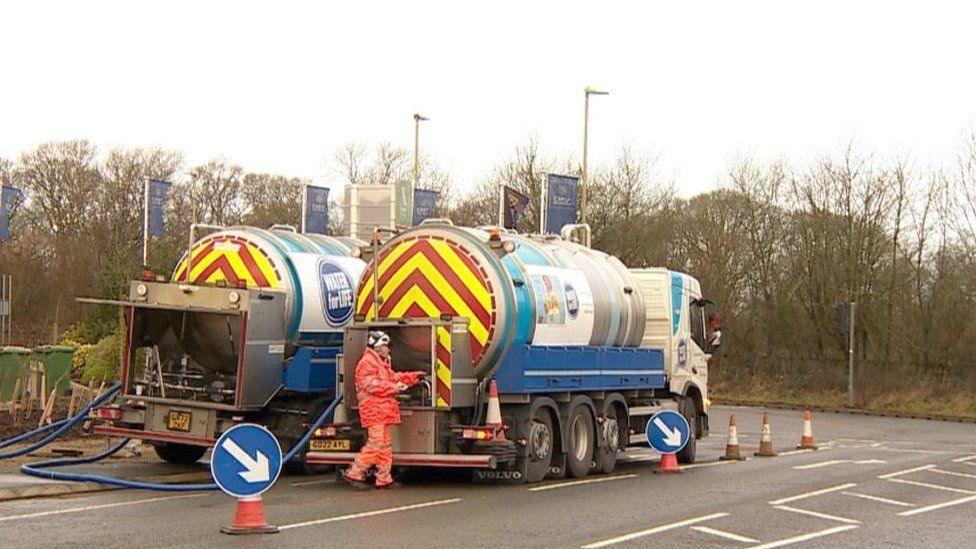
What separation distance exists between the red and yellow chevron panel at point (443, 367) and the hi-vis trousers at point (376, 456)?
869 mm

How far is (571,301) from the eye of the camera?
18359 mm

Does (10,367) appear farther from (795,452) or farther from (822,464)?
(822,464)

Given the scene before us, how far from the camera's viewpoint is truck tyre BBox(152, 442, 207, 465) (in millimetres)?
19109

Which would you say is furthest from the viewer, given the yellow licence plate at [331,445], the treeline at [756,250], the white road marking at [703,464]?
the treeline at [756,250]

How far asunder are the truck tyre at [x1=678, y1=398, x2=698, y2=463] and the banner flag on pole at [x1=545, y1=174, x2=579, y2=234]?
10056 mm

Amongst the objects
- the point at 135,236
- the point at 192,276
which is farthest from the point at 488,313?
the point at 135,236

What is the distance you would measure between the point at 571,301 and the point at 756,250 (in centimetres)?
3830

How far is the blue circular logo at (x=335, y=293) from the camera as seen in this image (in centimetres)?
1928

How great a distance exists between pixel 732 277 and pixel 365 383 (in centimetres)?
4126

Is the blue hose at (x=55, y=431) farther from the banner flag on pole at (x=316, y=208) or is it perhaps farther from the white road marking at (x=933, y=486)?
the white road marking at (x=933, y=486)

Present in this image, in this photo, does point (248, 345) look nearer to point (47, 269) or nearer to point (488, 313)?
point (488, 313)

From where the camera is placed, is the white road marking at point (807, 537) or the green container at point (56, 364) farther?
the green container at point (56, 364)

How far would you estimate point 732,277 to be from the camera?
2176 inches

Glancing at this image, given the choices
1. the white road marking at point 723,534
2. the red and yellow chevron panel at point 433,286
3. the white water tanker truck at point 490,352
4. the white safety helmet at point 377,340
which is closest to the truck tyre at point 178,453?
the white water tanker truck at point 490,352
